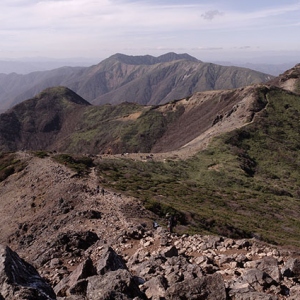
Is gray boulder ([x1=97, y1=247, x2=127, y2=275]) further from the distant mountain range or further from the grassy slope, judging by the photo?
the distant mountain range

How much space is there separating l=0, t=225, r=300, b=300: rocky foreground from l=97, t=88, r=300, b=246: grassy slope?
11.3 meters

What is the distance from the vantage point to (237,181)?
56.7 metres

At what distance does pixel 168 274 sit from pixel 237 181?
45957 millimetres

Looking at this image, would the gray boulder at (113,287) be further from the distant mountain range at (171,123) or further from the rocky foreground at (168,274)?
the distant mountain range at (171,123)

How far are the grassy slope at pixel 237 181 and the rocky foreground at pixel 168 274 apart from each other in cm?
1132

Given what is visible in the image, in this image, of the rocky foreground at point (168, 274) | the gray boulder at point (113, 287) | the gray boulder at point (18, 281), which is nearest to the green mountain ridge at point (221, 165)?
the rocky foreground at point (168, 274)

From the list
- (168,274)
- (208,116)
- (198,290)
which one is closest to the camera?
(198,290)

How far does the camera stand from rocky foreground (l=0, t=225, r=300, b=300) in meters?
10.3

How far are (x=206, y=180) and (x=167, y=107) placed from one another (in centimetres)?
9694

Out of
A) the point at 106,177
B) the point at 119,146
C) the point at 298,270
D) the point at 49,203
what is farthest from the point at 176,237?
the point at 119,146

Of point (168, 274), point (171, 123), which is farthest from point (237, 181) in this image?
point (171, 123)

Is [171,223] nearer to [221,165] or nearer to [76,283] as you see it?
[76,283]

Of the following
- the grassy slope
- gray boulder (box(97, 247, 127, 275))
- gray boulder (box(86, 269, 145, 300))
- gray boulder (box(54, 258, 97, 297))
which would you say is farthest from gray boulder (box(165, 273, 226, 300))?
the grassy slope

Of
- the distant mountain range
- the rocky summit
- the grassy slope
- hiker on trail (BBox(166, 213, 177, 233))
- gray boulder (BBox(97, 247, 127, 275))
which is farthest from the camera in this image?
the distant mountain range
